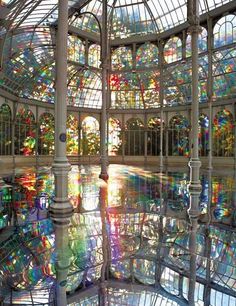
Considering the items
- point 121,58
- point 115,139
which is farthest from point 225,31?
point 115,139

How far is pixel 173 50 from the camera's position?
3534 cm

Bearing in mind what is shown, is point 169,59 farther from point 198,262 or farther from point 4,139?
point 198,262

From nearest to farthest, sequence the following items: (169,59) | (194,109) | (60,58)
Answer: (60,58) < (194,109) < (169,59)

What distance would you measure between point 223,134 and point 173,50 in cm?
1160

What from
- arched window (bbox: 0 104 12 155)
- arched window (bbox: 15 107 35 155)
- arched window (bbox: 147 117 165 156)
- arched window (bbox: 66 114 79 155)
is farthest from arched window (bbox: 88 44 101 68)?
arched window (bbox: 0 104 12 155)

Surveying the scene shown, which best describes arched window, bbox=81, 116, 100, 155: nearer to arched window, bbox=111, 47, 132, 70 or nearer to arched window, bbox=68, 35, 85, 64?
arched window, bbox=111, 47, 132, 70

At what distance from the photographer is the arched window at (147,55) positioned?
121 ft

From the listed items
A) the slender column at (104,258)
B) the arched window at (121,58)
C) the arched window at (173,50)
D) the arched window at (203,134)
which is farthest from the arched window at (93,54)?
the slender column at (104,258)

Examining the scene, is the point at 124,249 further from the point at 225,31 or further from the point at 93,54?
the point at 93,54

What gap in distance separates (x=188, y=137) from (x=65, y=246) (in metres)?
33.4

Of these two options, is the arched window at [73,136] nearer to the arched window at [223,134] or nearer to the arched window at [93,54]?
the arched window at [93,54]

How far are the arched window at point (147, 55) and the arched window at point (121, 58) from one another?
1160 mm

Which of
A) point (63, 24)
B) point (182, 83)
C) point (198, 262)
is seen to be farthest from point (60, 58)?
point (182, 83)

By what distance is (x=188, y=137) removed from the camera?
36.9m
